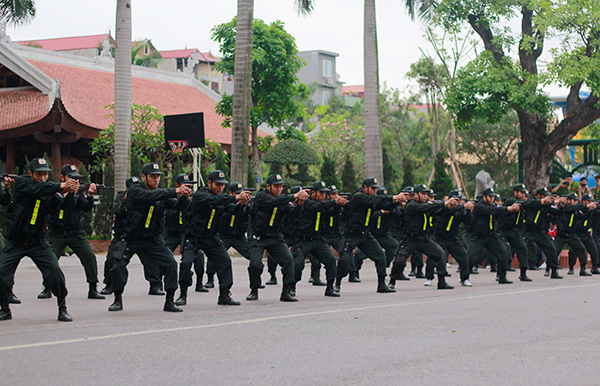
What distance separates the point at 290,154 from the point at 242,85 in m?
8.46

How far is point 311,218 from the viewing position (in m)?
12.0

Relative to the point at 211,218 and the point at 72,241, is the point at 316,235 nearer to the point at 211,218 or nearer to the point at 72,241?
the point at 211,218

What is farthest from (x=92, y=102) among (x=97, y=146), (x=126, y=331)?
(x=126, y=331)

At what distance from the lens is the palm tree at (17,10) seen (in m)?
23.3

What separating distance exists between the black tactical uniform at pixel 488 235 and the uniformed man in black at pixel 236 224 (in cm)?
492

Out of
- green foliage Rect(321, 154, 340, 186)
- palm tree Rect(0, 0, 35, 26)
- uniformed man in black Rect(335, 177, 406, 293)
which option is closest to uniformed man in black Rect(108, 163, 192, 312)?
uniformed man in black Rect(335, 177, 406, 293)

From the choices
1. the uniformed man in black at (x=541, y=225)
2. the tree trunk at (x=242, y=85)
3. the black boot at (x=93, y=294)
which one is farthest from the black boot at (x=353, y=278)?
the tree trunk at (x=242, y=85)

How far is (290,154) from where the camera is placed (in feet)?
93.3

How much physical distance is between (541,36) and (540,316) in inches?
656

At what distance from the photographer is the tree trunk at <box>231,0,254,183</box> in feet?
64.8

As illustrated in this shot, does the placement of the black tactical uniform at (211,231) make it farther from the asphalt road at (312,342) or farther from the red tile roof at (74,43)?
the red tile roof at (74,43)

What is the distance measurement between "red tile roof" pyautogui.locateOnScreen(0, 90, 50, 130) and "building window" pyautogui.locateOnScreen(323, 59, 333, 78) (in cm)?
5328

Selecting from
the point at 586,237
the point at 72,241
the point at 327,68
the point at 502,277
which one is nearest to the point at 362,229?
the point at 502,277

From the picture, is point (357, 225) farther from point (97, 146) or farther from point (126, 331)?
point (97, 146)
